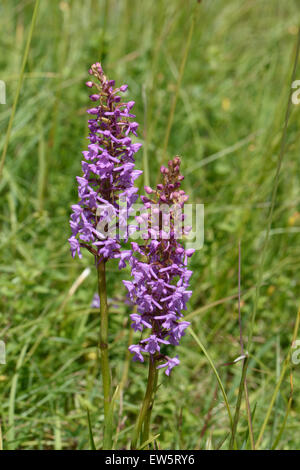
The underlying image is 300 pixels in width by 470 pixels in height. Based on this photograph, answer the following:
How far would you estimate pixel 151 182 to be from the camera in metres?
4.36

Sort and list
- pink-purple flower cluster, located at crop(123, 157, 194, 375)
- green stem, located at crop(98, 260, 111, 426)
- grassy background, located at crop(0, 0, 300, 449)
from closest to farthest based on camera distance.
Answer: pink-purple flower cluster, located at crop(123, 157, 194, 375) < green stem, located at crop(98, 260, 111, 426) < grassy background, located at crop(0, 0, 300, 449)

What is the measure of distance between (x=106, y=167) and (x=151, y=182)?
257 cm

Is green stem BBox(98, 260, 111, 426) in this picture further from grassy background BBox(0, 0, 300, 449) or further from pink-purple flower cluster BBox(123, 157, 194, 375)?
grassy background BBox(0, 0, 300, 449)

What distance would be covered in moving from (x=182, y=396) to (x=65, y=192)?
6.55 feet

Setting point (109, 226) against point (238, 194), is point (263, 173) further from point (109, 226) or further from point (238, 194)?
point (109, 226)

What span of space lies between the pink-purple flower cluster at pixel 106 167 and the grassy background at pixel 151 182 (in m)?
0.93

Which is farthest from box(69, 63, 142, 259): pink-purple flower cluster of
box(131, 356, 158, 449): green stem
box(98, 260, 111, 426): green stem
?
box(131, 356, 158, 449): green stem

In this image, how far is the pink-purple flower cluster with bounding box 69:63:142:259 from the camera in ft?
5.97

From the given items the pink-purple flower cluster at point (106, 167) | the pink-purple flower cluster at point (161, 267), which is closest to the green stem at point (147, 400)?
the pink-purple flower cluster at point (161, 267)

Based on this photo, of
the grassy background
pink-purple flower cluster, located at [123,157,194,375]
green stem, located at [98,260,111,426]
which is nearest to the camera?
pink-purple flower cluster, located at [123,157,194,375]

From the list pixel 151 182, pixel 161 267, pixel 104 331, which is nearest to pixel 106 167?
pixel 161 267

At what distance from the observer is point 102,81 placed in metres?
1.86

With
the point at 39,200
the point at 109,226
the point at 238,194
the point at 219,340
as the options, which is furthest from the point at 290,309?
the point at 109,226

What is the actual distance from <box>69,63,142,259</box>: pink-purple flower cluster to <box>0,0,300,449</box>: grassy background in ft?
3.06
